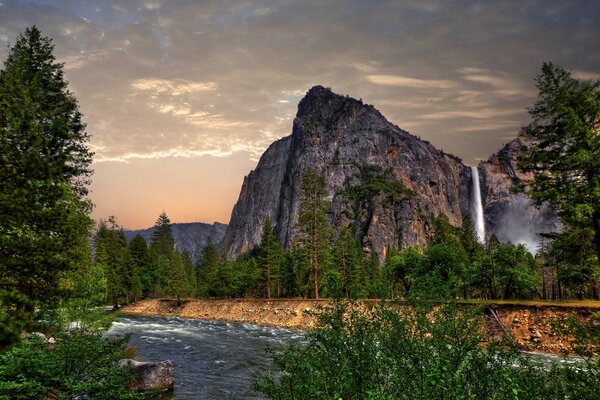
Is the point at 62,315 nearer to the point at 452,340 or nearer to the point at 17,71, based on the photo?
the point at 17,71

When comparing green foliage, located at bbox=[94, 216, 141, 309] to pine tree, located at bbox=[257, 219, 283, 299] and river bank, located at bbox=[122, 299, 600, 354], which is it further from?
pine tree, located at bbox=[257, 219, 283, 299]

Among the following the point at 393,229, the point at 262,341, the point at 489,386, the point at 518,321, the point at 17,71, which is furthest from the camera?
the point at 393,229

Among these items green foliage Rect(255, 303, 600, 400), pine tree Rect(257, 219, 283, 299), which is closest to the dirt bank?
pine tree Rect(257, 219, 283, 299)

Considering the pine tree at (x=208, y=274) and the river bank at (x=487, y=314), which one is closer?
the river bank at (x=487, y=314)

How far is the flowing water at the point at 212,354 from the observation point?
20234 mm

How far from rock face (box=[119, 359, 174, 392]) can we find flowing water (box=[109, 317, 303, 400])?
806 mm

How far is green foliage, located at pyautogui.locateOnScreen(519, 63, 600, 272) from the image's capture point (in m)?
18.5

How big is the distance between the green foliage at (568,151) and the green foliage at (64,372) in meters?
19.8

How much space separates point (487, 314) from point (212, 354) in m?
24.2

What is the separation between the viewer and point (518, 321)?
107 ft

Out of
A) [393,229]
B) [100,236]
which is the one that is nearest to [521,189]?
[100,236]

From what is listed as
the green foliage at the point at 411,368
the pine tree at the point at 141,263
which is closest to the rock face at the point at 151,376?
the green foliage at the point at 411,368

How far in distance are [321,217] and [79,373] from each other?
5422 cm

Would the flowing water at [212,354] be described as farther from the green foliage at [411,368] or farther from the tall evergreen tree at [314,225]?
the tall evergreen tree at [314,225]
